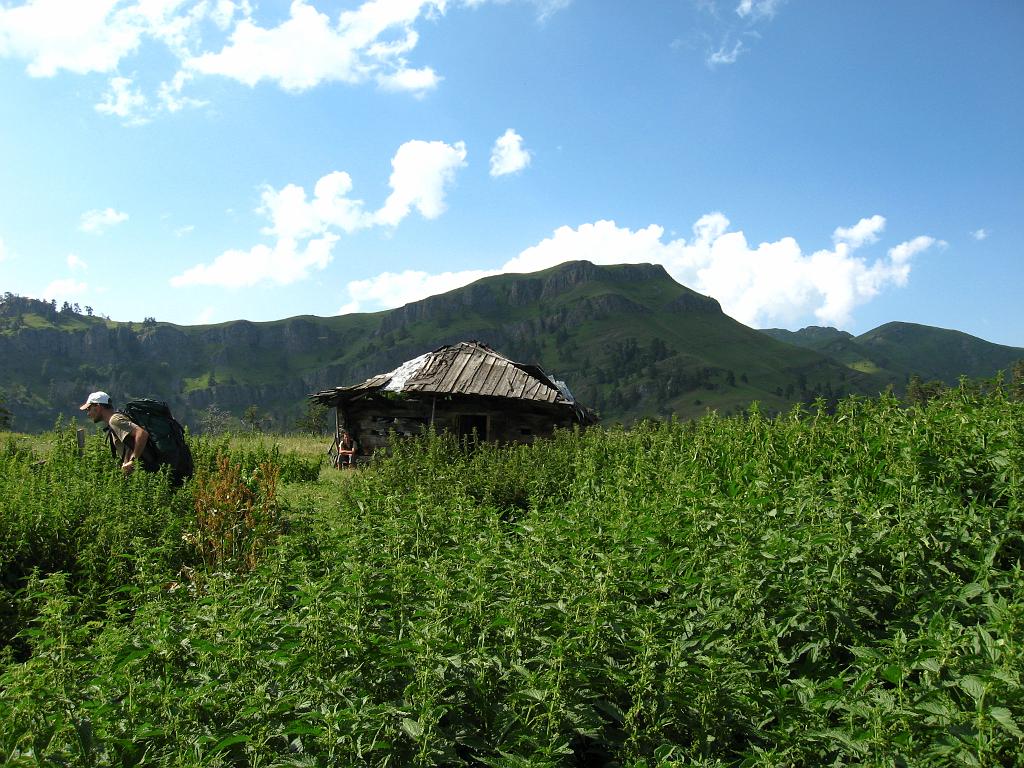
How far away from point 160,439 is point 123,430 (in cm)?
51

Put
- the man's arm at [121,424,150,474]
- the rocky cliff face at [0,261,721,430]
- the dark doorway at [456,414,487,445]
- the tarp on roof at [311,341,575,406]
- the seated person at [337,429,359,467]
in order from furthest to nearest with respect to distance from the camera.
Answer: the rocky cliff face at [0,261,721,430], the seated person at [337,429,359,467], the dark doorway at [456,414,487,445], the tarp on roof at [311,341,575,406], the man's arm at [121,424,150,474]

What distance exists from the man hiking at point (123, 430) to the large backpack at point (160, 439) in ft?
0.52

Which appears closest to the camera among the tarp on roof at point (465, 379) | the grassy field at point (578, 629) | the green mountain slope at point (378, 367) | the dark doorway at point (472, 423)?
the grassy field at point (578, 629)

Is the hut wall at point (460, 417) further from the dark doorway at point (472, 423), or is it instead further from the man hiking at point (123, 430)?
the man hiking at point (123, 430)

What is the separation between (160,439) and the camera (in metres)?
8.72

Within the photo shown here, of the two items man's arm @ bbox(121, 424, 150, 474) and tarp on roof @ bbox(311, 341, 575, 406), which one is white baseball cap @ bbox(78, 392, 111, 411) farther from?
tarp on roof @ bbox(311, 341, 575, 406)

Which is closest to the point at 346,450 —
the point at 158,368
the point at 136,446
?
the point at 136,446

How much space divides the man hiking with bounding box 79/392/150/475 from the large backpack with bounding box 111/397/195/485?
0.16m

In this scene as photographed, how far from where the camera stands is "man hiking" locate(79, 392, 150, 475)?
8.17 metres

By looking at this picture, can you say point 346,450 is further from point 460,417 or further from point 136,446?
point 136,446

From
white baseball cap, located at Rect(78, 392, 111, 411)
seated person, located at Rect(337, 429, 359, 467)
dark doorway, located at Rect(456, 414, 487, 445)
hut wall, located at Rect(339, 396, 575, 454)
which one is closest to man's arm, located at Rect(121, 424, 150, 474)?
white baseball cap, located at Rect(78, 392, 111, 411)

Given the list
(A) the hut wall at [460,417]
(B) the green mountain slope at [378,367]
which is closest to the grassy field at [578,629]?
(A) the hut wall at [460,417]

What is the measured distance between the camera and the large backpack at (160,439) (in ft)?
28.1

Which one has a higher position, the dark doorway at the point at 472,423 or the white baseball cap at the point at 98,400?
the white baseball cap at the point at 98,400
